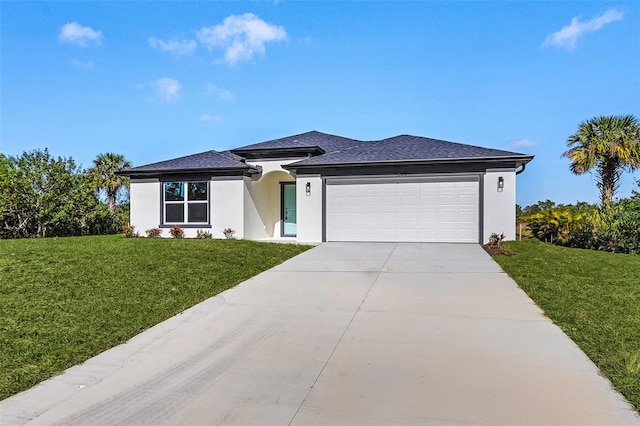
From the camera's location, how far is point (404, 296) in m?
6.84

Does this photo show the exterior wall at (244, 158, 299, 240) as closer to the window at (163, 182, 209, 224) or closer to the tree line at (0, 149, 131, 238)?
the window at (163, 182, 209, 224)

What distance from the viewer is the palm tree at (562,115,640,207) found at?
16703mm

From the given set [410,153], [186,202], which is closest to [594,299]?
[410,153]

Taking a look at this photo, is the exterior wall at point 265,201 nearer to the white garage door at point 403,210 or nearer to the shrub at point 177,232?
the shrub at point 177,232

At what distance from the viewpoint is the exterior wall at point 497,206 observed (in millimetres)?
13594

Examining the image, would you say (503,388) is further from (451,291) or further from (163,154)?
(163,154)

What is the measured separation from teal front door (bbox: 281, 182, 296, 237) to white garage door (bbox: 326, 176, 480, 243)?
299 cm

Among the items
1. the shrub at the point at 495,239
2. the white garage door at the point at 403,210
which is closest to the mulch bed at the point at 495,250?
the shrub at the point at 495,239

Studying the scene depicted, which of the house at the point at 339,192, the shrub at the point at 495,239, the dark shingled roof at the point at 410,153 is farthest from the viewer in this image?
the dark shingled roof at the point at 410,153

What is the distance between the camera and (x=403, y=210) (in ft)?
47.0

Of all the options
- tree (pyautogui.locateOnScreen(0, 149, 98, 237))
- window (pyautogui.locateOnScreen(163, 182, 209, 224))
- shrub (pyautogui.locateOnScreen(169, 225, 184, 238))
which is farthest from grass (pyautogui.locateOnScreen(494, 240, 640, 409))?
tree (pyautogui.locateOnScreen(0, 149, 98, 237))

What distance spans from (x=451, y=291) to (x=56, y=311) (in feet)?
20.6

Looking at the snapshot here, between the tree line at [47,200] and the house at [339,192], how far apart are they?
170 inches

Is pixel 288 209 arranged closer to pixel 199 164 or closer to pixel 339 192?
pixel 339 192
